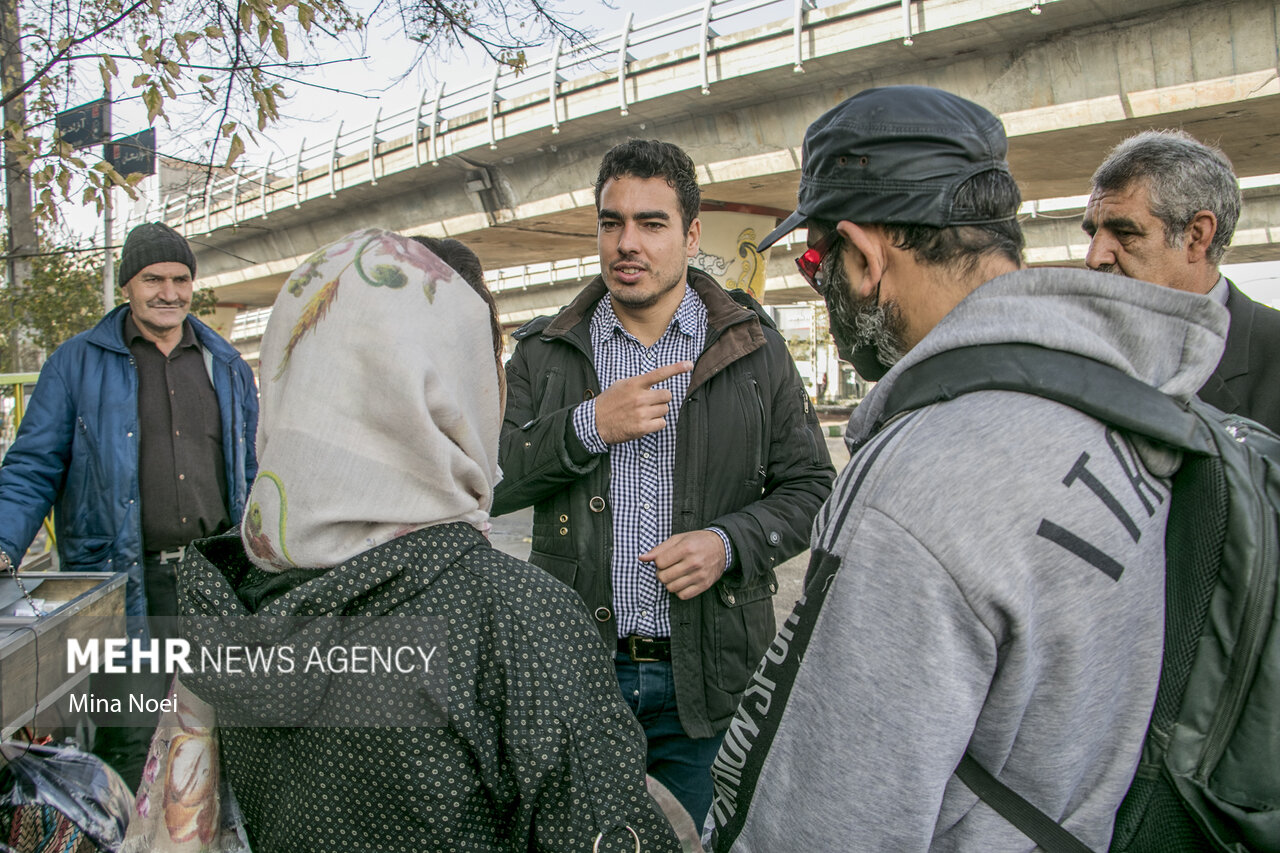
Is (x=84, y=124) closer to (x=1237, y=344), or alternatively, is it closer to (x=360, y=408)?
(x=360, y=408)

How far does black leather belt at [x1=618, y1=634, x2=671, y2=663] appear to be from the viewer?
237 centimetres

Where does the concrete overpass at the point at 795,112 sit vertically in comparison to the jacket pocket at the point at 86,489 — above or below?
above

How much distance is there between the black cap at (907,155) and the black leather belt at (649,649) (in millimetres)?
1422

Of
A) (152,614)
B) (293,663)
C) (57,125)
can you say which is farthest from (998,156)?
(57,125)

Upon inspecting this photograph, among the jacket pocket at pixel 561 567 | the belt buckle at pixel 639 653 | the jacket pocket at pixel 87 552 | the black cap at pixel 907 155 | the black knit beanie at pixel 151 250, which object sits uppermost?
the black knit beanie at pixel 151 250

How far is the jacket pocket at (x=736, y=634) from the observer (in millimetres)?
2344

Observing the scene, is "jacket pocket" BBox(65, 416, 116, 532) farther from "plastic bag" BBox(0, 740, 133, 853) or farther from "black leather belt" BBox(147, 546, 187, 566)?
"plastic bag" BBox(0, 740, 133, 853)

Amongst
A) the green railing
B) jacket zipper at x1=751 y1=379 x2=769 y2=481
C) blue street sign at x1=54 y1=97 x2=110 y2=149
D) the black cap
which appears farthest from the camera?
the green railing

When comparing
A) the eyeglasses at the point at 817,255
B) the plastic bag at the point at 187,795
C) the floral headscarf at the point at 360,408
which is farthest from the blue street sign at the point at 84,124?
the eyeglasses at the point at 817,255

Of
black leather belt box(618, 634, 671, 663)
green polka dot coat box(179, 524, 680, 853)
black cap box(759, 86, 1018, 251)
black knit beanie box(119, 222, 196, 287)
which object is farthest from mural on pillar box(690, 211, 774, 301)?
green polka dot coat box(179, 524, 680, 853)

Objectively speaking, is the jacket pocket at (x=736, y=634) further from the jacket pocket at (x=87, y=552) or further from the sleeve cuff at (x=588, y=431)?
the jacket pocket at (x=87, y=552)

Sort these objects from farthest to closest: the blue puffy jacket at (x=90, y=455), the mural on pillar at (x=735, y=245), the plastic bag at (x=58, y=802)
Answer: the mural on pillar at (x=735, y=245), the blue puffy jacket at (x=90, y=455), the plastic bag at (x=58, y=802)

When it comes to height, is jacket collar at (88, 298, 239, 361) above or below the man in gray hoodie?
above

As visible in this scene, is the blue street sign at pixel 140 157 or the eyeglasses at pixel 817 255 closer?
the eyeglasses at pixel 817 255
